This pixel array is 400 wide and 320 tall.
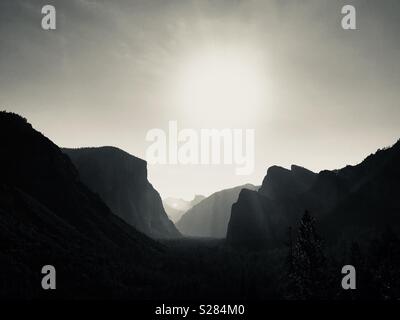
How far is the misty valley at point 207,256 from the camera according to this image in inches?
1091

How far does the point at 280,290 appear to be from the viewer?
34.9 metres

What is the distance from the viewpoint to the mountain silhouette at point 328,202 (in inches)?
2478

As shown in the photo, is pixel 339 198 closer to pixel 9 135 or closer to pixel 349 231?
pixel 349 231

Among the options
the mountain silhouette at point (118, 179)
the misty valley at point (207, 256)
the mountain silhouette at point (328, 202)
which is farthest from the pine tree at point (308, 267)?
the mountain silhouette at point (118, 179)

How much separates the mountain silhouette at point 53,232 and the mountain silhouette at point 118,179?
6772cm

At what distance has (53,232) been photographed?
1622 inches

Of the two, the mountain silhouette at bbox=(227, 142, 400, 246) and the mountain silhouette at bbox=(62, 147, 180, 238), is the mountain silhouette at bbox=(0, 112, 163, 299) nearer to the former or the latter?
the mountain silhouette at bbox=(227, 142, 400, 246)

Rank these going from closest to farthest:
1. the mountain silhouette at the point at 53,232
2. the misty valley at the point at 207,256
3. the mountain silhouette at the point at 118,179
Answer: the misty valley at the point at 207,256 → the mountain silhouette at the point at 53,232 → the mountain silhouette at the point at 118,179

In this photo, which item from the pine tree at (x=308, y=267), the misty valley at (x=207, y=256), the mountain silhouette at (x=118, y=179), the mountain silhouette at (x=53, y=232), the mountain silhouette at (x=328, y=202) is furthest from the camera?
the mountain silhouette at (x=118, y=179)

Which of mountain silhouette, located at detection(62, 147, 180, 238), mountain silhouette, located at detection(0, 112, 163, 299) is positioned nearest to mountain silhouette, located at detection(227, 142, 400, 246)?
mountain silhouette, located at detection(0, 112, 163, 299)

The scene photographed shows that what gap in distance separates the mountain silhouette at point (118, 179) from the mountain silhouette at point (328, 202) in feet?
200

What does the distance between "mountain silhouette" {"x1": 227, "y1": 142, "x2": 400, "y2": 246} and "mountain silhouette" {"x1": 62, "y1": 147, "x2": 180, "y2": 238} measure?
60814 mm

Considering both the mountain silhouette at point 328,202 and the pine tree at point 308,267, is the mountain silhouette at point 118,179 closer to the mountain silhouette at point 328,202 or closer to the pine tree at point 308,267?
the mountain silhouette at point 328,202

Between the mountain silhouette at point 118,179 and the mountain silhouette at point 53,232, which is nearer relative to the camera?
the mountain silhouette at point 53,232
